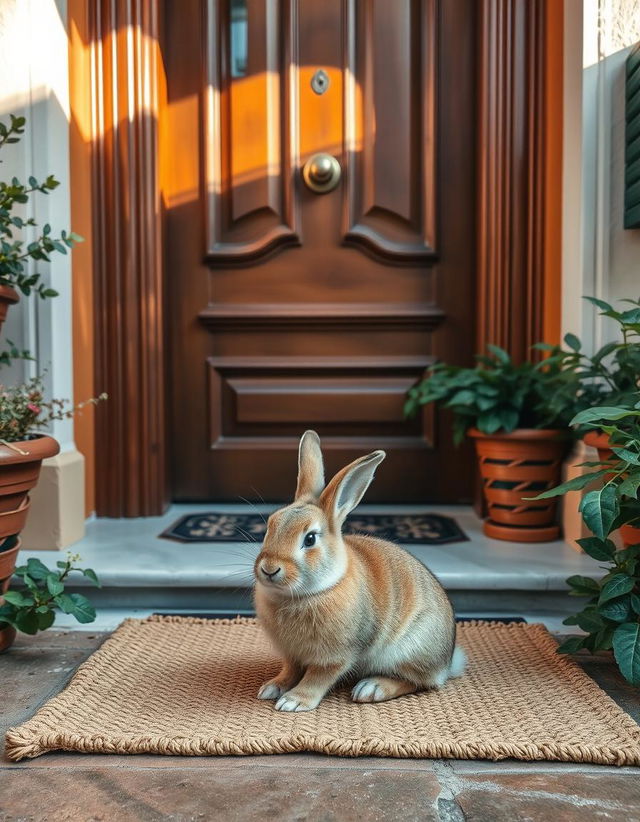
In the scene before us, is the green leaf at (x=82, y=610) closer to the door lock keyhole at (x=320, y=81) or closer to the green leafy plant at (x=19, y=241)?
the green leafy plant at (x=19, y=241)

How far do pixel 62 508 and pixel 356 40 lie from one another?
6.67 ft

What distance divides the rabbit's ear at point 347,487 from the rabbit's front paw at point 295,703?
346 mm

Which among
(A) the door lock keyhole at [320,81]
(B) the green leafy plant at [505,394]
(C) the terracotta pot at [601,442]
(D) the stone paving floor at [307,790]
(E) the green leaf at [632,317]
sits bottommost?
(D) the stone paving floor at [307,790]

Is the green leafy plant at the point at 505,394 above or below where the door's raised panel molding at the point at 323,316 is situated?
below

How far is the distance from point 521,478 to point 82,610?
1.41m

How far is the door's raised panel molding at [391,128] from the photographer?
2932mm

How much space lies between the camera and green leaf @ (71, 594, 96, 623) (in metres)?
1.83

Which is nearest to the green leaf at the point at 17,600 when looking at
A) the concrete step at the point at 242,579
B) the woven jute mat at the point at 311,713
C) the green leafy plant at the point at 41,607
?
the green leafy plant at the point at 41,607

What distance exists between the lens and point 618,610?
1652mm

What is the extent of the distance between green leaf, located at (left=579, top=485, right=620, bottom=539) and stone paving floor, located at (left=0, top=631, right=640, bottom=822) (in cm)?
44

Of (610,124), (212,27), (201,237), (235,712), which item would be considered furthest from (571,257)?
(235,712)

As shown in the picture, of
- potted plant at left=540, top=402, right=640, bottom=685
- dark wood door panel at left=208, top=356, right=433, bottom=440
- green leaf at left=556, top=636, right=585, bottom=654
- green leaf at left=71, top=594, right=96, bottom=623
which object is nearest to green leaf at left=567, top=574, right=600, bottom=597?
potted plant at left=540, top=402, right=640, bottom=685

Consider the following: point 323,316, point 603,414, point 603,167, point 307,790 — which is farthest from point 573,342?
point 307,790

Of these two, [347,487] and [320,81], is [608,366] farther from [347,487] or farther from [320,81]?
[320,81]
